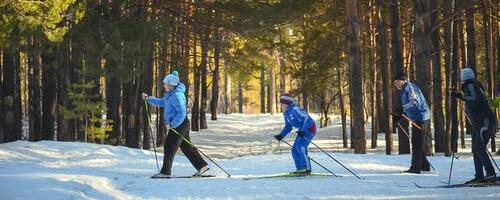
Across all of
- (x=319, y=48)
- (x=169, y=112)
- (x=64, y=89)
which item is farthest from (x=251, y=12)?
(x=169, y=112)

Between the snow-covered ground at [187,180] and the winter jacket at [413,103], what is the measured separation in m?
1.07

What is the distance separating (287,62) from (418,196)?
99.1 feet

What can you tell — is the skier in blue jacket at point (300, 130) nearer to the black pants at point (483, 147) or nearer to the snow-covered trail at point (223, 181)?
the snow-covered trail at point (223, 181)

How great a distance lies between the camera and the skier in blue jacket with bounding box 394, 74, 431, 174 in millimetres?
10492

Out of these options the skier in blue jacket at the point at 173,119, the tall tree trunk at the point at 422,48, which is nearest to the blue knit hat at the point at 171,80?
the skier in blue jacket at the point at 173,119

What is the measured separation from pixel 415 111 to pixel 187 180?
4204 millimetres

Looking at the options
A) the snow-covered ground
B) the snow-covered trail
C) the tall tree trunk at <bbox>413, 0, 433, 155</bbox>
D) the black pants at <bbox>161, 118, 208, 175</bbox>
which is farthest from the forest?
the black pants at <bbox>161, 118, 208, 175</bbox>

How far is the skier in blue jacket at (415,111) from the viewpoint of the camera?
1049 centimetres

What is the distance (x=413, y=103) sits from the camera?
1047cm

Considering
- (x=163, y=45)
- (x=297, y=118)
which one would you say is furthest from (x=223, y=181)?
(x=163, y=45)

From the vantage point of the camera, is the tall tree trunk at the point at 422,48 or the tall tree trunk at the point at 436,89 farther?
the tall tree trunk at the point at 436,89

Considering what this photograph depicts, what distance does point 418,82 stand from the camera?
15023mm

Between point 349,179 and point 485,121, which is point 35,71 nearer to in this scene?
point 349,179

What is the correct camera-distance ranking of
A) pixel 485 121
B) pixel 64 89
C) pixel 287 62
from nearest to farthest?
pixel 485 121 < pixel 64 89 < pixel 287 62
